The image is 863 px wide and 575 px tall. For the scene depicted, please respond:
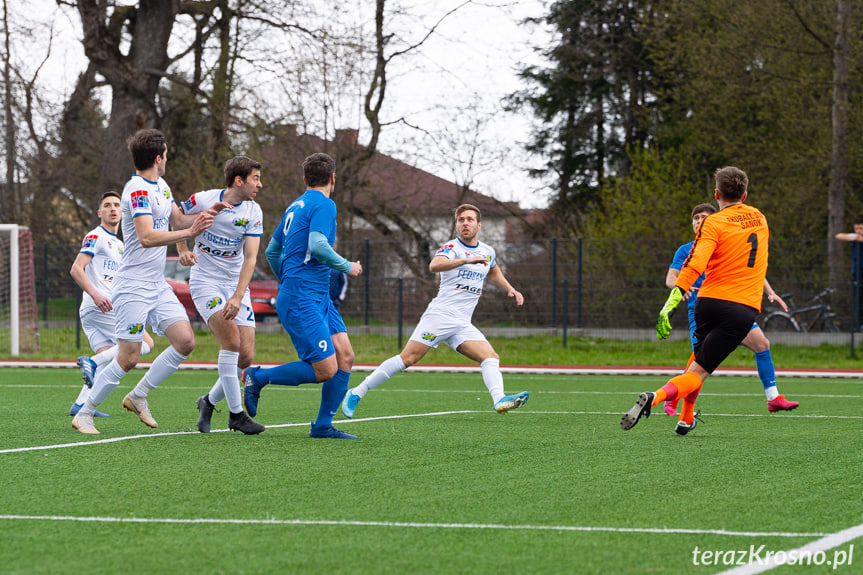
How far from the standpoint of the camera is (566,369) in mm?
16625

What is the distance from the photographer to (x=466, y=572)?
381 centimetres

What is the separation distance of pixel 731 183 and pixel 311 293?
301 centimetres

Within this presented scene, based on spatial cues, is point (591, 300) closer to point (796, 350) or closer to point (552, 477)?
point (796, 350)

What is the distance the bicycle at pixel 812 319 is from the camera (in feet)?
60.8

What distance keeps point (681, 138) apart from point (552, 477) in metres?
29.2

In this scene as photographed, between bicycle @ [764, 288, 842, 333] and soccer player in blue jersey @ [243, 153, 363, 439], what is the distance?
41.1 feet

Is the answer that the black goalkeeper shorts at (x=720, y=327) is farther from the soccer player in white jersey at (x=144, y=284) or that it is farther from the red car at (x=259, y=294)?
the red car at (x=259, y=294)

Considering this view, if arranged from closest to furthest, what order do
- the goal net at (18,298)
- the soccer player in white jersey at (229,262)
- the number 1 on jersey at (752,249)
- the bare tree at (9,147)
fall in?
the soccer player in white jersey at (229,262) → the number 1 on jersey at (752,249) → the goal net at (18,298) → the bare tree at (9,147)

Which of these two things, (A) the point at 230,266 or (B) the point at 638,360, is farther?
(B) the point at 638,360

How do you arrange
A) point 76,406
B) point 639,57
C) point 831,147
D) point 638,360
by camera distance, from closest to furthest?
point 76,406
point 638,360
point 831,147
point 639,57

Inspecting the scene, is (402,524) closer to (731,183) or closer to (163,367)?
(163,367)

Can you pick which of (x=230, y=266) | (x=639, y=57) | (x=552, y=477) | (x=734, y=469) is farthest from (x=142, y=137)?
(x=639, y=57)

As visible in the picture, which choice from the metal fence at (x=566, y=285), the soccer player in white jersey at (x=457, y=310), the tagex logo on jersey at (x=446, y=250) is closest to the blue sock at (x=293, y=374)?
the soccer player in white jersey at (x=457, y=310)

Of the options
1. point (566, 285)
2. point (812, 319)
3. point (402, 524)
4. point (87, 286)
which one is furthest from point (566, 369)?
point (402, 524)
